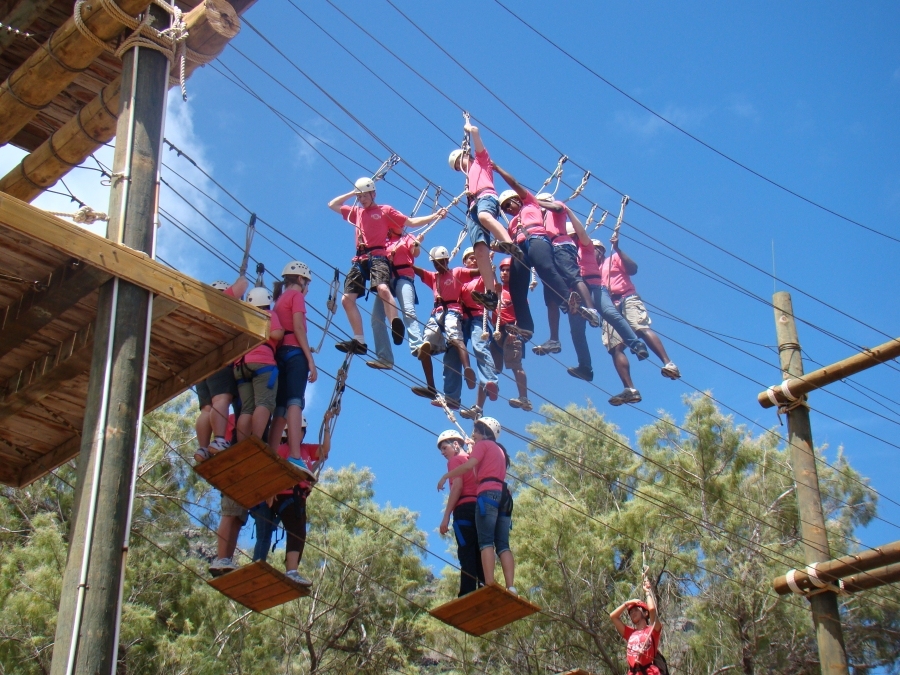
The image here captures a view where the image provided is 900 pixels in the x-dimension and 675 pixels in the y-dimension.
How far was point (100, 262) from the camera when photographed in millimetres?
6035

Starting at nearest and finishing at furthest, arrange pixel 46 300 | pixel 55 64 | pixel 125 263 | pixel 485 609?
1. pixel 125 263
2. pixel 46 300
3. pixel 55 64
4. pixel 485 609

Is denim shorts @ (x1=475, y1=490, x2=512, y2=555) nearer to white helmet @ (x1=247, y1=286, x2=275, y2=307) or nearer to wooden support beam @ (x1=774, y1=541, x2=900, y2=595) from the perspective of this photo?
white helmet @ (x1=247, y1=286, x2=275, y2=307)

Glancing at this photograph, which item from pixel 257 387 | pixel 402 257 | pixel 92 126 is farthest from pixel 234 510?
pixel 402 257

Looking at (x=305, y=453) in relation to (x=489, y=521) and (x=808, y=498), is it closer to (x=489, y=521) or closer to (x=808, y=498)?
(x=489, y=521)

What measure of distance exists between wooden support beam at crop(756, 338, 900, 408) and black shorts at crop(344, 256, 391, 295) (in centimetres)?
387

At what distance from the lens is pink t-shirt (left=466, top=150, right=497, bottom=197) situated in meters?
11.4

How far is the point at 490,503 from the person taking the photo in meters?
9.95

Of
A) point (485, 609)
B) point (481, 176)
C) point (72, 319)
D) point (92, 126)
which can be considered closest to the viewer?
point (72, 319)

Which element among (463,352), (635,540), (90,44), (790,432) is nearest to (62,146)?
(90,44)

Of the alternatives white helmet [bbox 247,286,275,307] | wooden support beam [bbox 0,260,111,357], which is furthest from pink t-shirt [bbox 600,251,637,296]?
wooden support beam [bbox 0,260,111,357]

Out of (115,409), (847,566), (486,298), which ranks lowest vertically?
(115,409)

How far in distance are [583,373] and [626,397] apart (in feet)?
1.69

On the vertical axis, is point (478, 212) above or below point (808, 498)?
above

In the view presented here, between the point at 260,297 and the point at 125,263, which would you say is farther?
the point at 260,297
